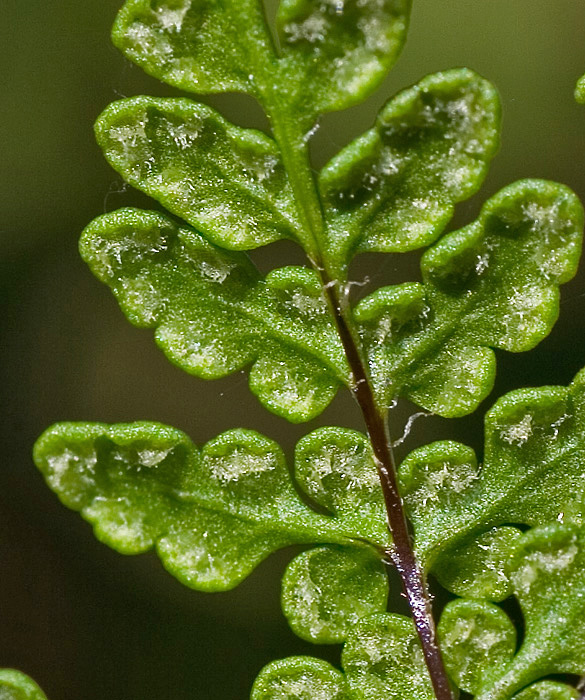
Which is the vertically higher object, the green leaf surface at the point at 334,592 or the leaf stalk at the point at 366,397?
the leaf stalk at the point at 366,397

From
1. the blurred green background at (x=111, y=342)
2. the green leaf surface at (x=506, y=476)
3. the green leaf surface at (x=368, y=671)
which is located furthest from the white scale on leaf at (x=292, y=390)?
the blurred green background at (x=111, y=342)

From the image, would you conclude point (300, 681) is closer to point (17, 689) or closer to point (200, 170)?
point (17, 689)

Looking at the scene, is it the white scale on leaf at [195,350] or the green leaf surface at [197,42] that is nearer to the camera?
the green leaf surface at [197,42]

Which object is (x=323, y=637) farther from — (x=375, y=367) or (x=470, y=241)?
(x=470, y=241)

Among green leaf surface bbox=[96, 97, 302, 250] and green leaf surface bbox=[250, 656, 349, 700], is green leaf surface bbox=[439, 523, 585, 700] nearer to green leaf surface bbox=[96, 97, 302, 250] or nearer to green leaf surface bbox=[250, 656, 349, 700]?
green leaf surface bbox=[250, 656, 349, 700]

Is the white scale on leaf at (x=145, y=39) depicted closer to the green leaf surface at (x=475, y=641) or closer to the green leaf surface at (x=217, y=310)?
the green leaf surface at (x=217, y=310)

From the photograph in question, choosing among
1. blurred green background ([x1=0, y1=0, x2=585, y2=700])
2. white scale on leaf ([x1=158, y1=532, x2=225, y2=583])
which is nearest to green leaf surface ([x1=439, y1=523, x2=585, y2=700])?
white scale on leaf ([x1=158, y1=532, x2=225, y2=583])
